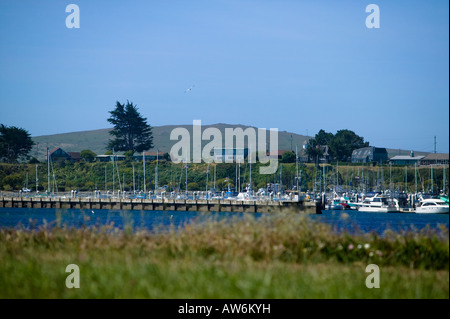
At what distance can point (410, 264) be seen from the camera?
1467 centimetres

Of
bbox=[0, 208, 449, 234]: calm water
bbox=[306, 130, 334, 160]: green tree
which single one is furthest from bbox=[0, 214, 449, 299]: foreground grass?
bbox=[306, 130, 334, 160]: green tree

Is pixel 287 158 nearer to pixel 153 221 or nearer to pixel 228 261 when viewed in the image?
pixel 153 221

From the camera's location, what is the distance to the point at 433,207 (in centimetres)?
6975

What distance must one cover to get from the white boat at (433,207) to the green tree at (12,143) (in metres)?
75.9

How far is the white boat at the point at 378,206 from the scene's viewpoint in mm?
77125

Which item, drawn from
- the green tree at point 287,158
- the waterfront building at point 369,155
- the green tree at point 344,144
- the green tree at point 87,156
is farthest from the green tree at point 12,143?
the waterfront building at point 369,155

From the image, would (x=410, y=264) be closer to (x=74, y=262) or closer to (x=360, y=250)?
(x=360, y=250)

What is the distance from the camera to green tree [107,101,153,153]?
12688cm

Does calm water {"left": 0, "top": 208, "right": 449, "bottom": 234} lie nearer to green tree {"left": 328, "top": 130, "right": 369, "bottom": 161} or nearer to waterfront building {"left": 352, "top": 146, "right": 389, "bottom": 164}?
waterfront building {"left": 352, "top": 146, "right": 389, "bottom": 164}

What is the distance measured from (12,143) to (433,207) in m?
78.4

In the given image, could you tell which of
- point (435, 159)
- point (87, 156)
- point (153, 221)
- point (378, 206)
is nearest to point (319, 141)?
point (435, 159)
